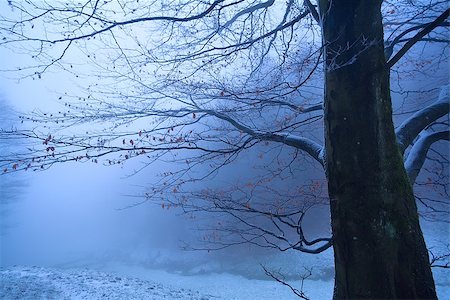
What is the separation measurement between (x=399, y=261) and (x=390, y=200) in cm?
37

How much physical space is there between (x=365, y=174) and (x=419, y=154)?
1.50m

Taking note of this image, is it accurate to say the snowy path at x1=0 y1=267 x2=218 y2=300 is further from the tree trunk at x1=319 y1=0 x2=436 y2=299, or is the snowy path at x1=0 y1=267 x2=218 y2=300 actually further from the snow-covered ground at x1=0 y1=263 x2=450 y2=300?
the tree trunk at x1=319 y1=0 x2=436 y2=299

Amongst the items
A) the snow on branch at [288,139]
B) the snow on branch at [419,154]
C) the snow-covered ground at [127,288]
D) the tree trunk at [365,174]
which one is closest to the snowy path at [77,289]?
the snow-covered ground at [127,288]

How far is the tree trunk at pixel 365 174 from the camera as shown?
174cm

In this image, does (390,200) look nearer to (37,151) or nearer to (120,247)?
(37,151)

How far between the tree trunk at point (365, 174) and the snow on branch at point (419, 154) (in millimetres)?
963

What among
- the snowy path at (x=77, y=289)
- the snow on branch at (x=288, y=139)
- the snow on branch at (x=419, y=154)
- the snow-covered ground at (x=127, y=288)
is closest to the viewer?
the snow on branch at (x=419, y=154)

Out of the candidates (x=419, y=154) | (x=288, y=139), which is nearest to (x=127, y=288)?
(x=288, y=139)

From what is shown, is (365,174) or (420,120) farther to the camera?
(420,120)

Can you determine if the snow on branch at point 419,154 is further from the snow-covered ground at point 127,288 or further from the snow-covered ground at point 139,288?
the snow-covered ground at point 127,288

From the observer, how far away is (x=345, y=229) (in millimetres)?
1853

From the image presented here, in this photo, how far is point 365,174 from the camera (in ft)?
6.00

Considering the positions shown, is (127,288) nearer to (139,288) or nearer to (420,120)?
(139,288)

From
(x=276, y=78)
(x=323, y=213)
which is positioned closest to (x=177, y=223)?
(x=323, y=213)
